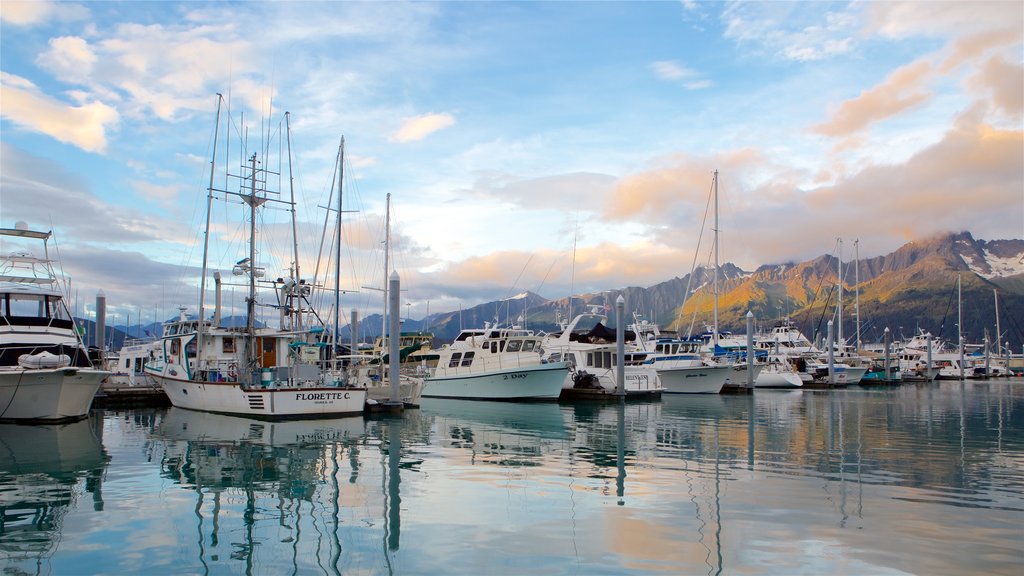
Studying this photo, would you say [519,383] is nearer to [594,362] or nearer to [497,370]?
[497,370]

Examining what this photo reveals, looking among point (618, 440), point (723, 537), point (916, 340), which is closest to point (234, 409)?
point (618, 440)

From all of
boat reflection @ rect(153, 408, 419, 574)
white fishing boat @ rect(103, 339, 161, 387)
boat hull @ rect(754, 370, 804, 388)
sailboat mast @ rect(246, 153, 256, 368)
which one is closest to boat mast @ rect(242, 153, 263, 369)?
sailboat mast @ rect(246, 153, 256, 368)

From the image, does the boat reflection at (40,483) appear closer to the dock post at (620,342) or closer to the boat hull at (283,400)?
the boat hull at (283,400)

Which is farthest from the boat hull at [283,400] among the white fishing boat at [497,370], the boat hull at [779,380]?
the boat hull at [779,380]

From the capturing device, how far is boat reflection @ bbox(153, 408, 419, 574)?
9.40m

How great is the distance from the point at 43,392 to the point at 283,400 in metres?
8.47

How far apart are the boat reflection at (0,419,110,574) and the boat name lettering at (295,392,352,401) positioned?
6618 mm

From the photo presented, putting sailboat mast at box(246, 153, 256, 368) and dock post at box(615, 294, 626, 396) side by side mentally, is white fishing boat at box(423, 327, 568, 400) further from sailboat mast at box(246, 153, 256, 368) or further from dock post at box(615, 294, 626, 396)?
sailboat mast at box(246, 153, 256, 368)

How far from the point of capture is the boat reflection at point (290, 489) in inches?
370

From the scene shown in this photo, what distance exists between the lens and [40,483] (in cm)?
1412

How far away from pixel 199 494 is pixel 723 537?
9.27 m

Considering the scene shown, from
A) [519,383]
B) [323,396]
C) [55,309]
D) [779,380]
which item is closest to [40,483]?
[323,396]

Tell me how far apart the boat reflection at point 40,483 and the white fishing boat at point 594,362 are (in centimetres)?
2624

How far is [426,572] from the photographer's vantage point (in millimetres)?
8453
